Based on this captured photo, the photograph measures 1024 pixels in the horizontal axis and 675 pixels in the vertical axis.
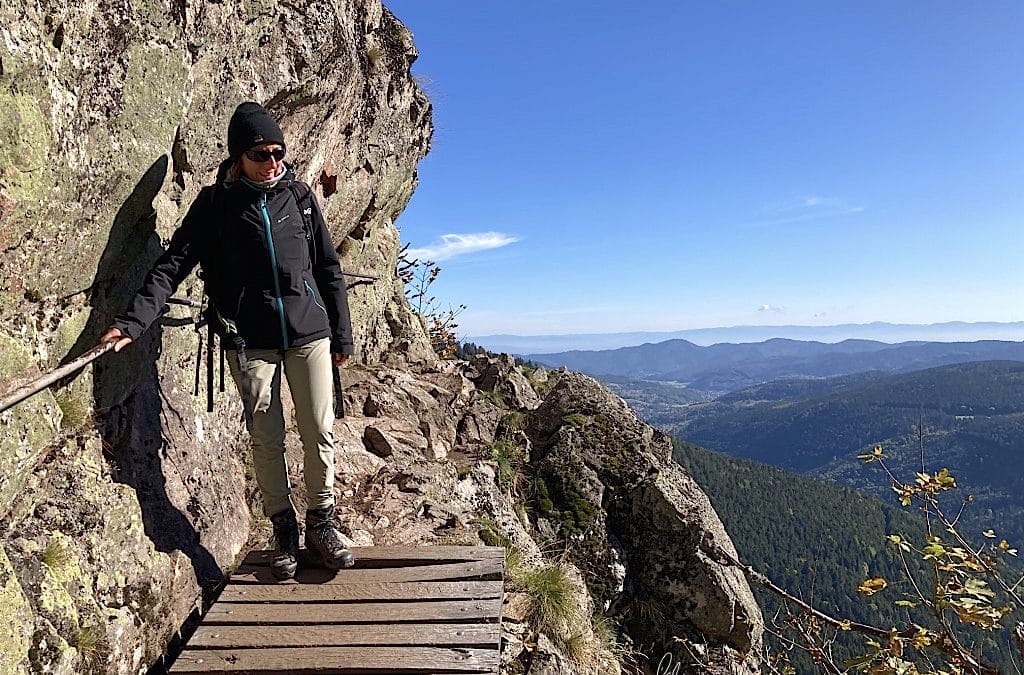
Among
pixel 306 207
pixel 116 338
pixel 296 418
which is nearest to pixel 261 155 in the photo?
pixel 306 207

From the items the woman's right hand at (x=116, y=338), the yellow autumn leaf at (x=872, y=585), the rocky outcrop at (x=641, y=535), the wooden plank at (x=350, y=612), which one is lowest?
the rocky outcrop at (x=641, y=535)

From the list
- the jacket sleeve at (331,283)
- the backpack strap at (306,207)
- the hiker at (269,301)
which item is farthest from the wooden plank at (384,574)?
the backpack strap at (306,207)

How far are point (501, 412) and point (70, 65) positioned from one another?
8.40 metres

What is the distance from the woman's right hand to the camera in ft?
15.6

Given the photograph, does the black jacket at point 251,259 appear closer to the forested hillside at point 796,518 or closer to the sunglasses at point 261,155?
the sunglasses at point 261,155

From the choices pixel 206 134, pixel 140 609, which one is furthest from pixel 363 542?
pixel 206 134

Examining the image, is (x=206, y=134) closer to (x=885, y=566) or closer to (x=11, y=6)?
(x=11, y=6)

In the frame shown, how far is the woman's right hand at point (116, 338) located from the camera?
15.6ft

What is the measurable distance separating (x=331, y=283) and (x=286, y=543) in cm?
245

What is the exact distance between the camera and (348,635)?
496 centimetres

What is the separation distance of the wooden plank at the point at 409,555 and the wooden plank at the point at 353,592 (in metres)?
0.40

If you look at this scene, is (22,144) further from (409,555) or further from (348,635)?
(409,555)

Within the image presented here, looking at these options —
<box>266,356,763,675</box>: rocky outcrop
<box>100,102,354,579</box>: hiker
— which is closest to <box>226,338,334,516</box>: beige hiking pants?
A: <box>100,102,354,579</box>: hiker

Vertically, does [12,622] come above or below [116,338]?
below
